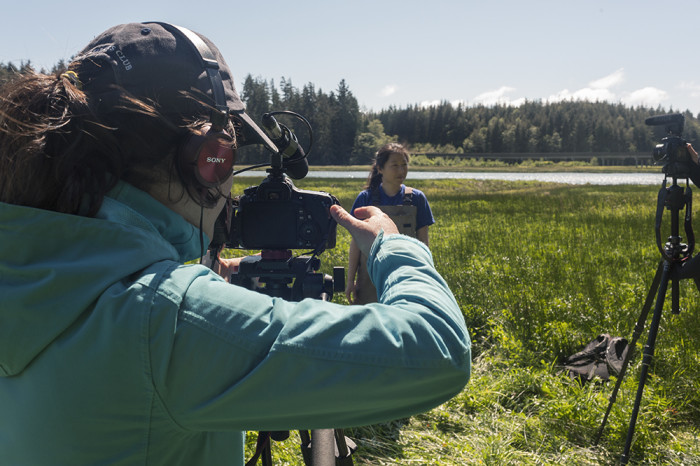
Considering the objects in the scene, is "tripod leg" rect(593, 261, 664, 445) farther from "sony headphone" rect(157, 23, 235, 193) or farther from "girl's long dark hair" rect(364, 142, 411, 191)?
"sony headphone" rect(157, 23, 235, 193)

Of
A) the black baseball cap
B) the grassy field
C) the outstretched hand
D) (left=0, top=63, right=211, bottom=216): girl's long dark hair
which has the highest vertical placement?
the black baseball cap

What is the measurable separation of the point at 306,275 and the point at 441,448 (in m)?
2.04

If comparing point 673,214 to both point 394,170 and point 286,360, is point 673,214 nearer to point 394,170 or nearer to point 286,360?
point 394,170

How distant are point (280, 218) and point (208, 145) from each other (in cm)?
85

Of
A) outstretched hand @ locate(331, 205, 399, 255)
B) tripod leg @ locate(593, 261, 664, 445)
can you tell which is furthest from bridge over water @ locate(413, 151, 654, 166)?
outstretched hand @ locate(331, 205, 399, 255)

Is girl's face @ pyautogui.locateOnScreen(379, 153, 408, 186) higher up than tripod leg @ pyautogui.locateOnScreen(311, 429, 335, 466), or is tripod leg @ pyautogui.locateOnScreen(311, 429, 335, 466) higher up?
girl's face @ pyautogui.locateOnScreen(379, 153, 408, 186)

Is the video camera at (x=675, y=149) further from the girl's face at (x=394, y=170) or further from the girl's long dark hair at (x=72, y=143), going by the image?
the girl's long dark hair at (x=72, y=143)

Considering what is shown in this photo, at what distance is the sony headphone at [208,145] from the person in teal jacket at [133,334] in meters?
0.12

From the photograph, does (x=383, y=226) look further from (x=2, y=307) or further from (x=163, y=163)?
(x=2, y=307)

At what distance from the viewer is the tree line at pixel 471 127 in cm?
10819

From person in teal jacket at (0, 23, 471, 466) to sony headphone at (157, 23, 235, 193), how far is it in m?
0.12

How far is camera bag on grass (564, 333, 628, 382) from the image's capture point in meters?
4.10

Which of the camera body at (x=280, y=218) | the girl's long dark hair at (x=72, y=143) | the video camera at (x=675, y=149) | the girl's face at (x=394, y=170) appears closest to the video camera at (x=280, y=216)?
the camera body at (x=280, y=218)

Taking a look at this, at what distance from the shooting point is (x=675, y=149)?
8.96 feet
